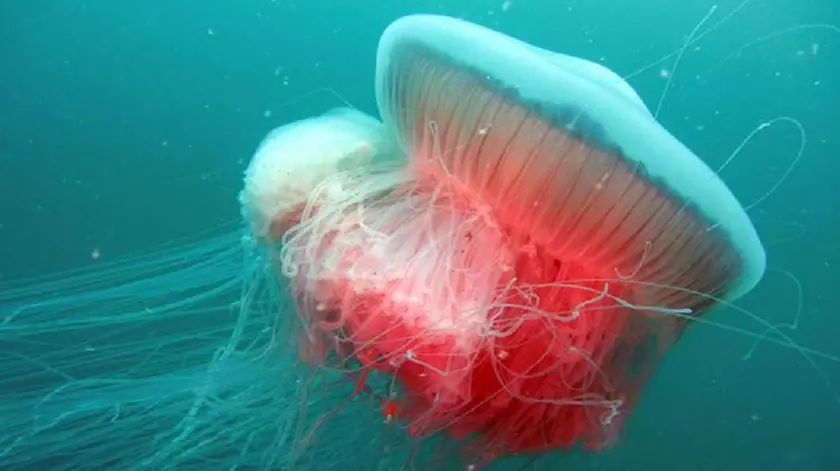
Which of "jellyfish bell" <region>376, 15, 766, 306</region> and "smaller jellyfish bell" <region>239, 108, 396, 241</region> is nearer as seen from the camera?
"jellyfish bell" <region>376, 15, 766, 306</region>

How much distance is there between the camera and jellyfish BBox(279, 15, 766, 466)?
240 cm

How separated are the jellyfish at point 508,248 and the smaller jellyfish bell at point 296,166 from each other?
8 centimetres

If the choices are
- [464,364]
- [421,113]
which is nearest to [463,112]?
[421,113]

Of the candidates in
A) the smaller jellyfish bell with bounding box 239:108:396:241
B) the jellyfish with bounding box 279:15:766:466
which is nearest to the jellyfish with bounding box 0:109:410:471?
the smaller jellyfish bell with bounding box 239:108:396:241

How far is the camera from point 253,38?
7.12 m

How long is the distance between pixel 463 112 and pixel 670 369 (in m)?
5.34

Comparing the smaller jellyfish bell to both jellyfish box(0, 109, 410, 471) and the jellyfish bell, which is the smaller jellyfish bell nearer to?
jellyfish box(0, 109, 410, 471)

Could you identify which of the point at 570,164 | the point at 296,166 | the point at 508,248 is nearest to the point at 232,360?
the point at 296,166

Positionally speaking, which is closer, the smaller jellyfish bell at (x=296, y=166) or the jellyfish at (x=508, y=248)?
the jellyfish at (x=508, y=248)

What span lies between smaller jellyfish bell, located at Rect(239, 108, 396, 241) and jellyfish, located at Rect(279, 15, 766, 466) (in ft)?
0.28

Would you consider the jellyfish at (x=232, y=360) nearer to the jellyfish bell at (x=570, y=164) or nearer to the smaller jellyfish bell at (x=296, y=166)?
the smaller jellyfish bell at (x=296, y=166)

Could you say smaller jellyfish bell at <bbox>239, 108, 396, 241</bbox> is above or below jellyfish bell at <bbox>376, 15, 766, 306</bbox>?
above

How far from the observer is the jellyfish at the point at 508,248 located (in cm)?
240

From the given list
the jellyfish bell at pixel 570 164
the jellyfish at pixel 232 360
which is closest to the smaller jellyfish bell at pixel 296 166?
the jellyfish at pixel 232 360
